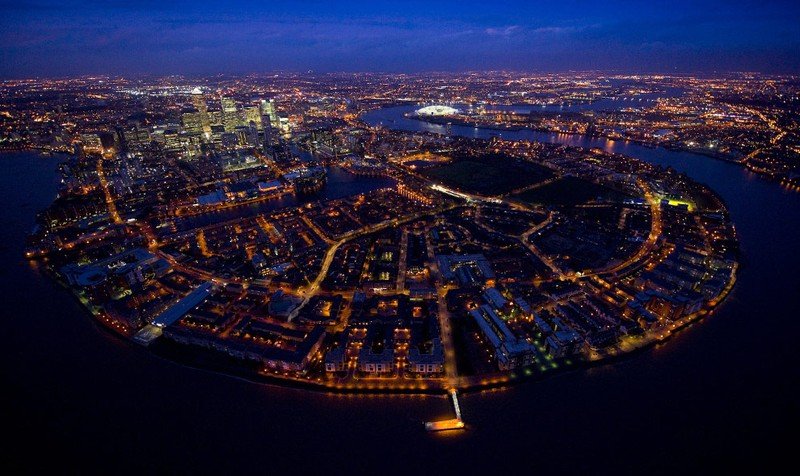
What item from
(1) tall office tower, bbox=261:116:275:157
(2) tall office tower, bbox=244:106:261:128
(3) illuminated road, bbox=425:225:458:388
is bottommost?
(3) illuminated road, bbox=425:225:458:388

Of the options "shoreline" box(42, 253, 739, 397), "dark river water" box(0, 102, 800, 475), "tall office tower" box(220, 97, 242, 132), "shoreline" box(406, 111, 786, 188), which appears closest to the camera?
"dark river water" box(0, 102, 800, 475)

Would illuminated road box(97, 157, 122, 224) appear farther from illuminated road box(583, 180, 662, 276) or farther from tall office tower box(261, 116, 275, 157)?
illuminated road box(583, 180, 662, 276)

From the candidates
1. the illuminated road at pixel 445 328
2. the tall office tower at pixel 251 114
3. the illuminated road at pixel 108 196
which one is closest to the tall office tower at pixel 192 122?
the tall office tower at pixel 251 114

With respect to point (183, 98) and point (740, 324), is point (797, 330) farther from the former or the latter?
point (183, 98)

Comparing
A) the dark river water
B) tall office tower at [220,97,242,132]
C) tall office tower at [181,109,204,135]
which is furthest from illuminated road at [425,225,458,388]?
tall office tower at [220,97,242,132]

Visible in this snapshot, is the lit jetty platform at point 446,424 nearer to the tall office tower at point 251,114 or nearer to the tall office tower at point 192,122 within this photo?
the tall office tower at point 192,122

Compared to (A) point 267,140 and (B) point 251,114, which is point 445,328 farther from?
(B) point 251,114

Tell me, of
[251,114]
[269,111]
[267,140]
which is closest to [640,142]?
[267,140]
